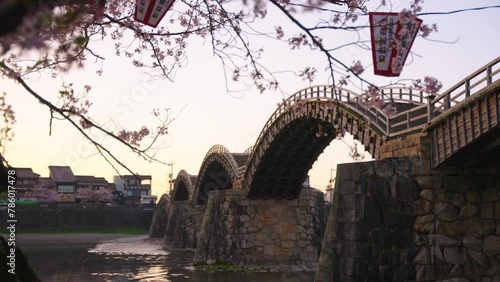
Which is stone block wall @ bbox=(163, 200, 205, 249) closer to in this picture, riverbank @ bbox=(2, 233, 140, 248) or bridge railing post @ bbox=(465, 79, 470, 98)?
riverbank @ bbox=(2, 233, 140, 248)

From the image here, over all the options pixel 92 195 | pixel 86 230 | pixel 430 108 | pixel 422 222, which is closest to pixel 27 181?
pixel 92 195

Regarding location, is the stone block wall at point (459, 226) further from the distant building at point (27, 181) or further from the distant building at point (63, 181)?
the distant building at point (27, 181)

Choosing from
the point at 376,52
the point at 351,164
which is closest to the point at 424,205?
the point at 351,164

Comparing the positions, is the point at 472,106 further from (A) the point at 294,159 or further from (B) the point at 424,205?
(A) the point at 294,159

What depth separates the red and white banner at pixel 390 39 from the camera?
18.9 ft

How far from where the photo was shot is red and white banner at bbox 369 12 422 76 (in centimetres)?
577

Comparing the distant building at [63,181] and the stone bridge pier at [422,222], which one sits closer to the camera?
the stone bridge pier at [422,222]

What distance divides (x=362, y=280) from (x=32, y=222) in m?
56.2

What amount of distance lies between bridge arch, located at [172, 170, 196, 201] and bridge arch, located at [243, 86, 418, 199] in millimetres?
18962

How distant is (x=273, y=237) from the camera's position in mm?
30328

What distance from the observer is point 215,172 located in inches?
1734

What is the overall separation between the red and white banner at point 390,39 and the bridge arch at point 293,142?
12.0 m

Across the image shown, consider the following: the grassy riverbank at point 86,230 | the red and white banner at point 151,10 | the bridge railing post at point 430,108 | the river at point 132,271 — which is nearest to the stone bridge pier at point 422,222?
the bridge railing post at point 430,108

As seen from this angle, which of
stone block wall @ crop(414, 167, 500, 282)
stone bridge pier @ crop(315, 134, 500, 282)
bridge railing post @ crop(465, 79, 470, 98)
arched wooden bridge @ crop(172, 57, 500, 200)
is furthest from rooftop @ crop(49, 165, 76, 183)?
bridge railing post @ crop(465, 79, 470, 98)
